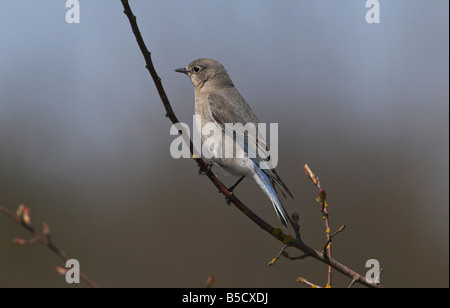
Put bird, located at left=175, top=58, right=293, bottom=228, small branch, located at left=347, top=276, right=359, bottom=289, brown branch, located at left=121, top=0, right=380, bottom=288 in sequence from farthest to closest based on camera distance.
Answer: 1. bird, located at left=175, top=58, right=293, bottom=228
2. small branch, located at left=347, top=276, right=359, bottom=289
3. brown branch, located at left=121, top=0, right=380, bottom=288

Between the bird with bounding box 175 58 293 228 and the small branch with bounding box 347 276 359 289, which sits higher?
the bird with bounding box 175 58 293 228

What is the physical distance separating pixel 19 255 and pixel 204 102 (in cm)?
355

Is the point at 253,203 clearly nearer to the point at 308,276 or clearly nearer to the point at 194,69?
the point at 308,276

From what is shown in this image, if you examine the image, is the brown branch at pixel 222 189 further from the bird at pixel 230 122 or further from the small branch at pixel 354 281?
the bird at pixel 230 122

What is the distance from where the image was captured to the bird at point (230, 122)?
3.92 m

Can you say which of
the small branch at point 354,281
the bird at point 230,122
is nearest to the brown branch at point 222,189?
the small branch at point 354,281

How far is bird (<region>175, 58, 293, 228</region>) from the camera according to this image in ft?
12.9

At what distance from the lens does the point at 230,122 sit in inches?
171

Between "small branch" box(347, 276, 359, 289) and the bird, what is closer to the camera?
"small branch" box(347, 276, 359, 289)

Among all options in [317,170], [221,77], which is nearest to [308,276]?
[317,170]

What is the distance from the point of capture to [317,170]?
8.03 m

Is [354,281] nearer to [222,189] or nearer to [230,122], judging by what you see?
[222,189]

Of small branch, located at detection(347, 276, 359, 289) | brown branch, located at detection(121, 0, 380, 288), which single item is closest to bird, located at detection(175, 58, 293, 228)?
brown branch, located at detection(121, 0, 380, 288)

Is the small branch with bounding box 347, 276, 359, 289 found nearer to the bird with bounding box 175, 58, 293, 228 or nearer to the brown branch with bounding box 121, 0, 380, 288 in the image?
the brown branch with bounding box 121, 0, 380, 288
